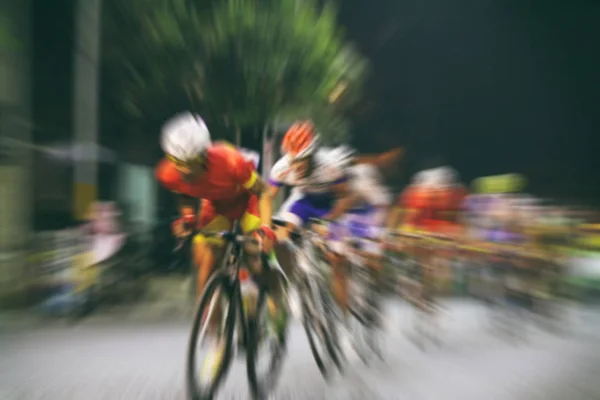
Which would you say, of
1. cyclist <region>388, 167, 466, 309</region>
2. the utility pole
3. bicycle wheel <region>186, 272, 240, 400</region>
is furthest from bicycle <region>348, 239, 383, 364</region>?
the utility pole

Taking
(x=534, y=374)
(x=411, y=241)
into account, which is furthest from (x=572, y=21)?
(x=534, y=374)

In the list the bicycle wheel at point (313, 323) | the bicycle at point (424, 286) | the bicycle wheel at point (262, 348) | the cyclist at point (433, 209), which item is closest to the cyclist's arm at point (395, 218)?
the cyclist at point (433, 209)

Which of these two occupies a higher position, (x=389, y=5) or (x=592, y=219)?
(x=389, y=5)

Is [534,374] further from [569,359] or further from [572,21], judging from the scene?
[572,21]

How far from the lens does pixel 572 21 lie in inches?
655

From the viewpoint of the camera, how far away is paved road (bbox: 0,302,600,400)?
413 centimetres

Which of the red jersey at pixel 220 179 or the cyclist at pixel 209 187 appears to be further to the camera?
the red jersey at pixel 220 179

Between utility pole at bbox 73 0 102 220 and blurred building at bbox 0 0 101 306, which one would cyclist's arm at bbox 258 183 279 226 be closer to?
blurred building at bbox 0 0 101 306

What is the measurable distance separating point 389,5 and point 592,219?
658 cm

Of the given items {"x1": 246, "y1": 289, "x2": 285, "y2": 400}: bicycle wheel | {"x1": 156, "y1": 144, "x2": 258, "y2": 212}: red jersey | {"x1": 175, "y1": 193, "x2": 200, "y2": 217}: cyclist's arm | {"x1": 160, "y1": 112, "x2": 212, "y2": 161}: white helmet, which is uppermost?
{"x1": 160, "y1": 112, "x2": 212, "y2": 161}: white helmet

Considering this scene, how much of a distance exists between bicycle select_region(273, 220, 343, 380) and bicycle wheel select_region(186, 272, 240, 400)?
2.62 ft

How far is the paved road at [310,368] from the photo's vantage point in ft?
13.6

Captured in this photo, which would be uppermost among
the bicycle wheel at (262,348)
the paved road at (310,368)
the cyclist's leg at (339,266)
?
the cyclist's leg at (339,266)

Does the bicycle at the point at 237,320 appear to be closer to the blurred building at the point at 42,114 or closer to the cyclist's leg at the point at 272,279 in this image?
the cyclist's leg at the point at 272,279
